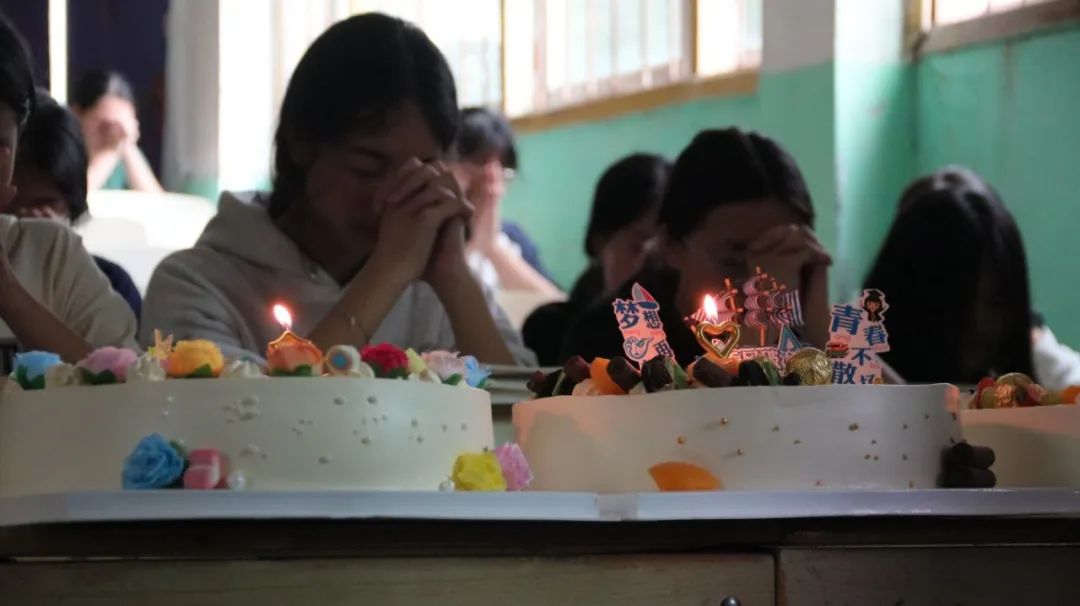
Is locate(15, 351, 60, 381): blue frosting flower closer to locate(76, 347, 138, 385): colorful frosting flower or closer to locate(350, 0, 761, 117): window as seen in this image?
locate(76, 347, 138, 385): colorful frosting flower

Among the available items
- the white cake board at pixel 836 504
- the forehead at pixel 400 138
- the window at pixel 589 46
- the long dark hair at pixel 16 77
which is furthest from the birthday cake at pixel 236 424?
the window at pixel 589 46

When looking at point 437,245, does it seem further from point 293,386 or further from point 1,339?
point 293,386

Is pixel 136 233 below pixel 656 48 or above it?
below

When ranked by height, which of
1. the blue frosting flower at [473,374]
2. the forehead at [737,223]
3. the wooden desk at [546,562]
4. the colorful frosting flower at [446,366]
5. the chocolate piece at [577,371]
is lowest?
the wooden desk at [546,562]

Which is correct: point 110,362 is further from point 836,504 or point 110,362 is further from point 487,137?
point 487,137

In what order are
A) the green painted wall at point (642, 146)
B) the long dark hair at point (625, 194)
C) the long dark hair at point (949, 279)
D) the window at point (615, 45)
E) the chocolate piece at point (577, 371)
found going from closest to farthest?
1. the chocolate piece at point (577, 371)
2. the long dark hair at point (949, 279)
3. the long dark hair at point (625, 194)
4. the green painted wall at point (642, 146)
5. the window at point (615, 45)

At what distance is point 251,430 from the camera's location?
2.98 ft

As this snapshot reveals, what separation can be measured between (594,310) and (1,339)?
0.69 meters

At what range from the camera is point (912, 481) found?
106cm

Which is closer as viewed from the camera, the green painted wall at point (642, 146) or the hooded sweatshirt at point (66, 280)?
the hooded sweatshirt at point (66, 280)

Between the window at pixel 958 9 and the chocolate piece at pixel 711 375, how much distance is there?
162cm

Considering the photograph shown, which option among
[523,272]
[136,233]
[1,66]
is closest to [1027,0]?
[523,272]

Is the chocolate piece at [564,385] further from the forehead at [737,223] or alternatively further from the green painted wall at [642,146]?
the green painted wall at [642,146]

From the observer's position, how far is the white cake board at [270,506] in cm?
78
